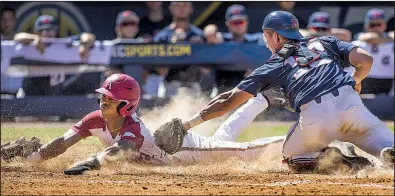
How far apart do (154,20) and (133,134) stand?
8320mm

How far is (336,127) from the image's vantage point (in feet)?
23.5

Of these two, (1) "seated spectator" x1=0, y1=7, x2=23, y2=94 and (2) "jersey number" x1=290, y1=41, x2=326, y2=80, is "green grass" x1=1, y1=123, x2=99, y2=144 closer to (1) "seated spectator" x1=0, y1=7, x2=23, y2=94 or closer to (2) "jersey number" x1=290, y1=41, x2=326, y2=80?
(2) "jersey number" x1=290, y1=41, x2=326, y2=80

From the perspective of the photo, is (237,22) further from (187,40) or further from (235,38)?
(187,40)

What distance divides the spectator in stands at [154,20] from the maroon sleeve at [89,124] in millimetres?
7640

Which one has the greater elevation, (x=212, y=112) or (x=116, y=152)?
(x=212, y=112)

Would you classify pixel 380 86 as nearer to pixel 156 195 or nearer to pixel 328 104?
pixel 328 104

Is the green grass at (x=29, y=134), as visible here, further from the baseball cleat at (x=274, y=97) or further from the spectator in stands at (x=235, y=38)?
the spectator in stands at (x=235, y=38)

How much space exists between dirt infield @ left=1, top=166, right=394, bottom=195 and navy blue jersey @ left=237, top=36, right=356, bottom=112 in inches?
28.7

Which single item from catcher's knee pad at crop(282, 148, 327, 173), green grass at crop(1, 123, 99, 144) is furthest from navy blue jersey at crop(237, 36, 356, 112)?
green grass at crop(1, 123, 99, 144)

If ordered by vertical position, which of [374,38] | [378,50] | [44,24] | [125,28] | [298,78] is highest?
[44,24]

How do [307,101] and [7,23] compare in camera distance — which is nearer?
[307,101]

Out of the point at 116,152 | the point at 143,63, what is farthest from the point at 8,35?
the point at 116,152

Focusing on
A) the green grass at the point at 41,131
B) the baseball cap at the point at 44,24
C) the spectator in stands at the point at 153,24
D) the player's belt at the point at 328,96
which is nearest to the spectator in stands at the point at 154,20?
the spectator in stands at the point at 153,24

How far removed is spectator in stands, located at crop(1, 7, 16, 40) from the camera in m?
15.1
